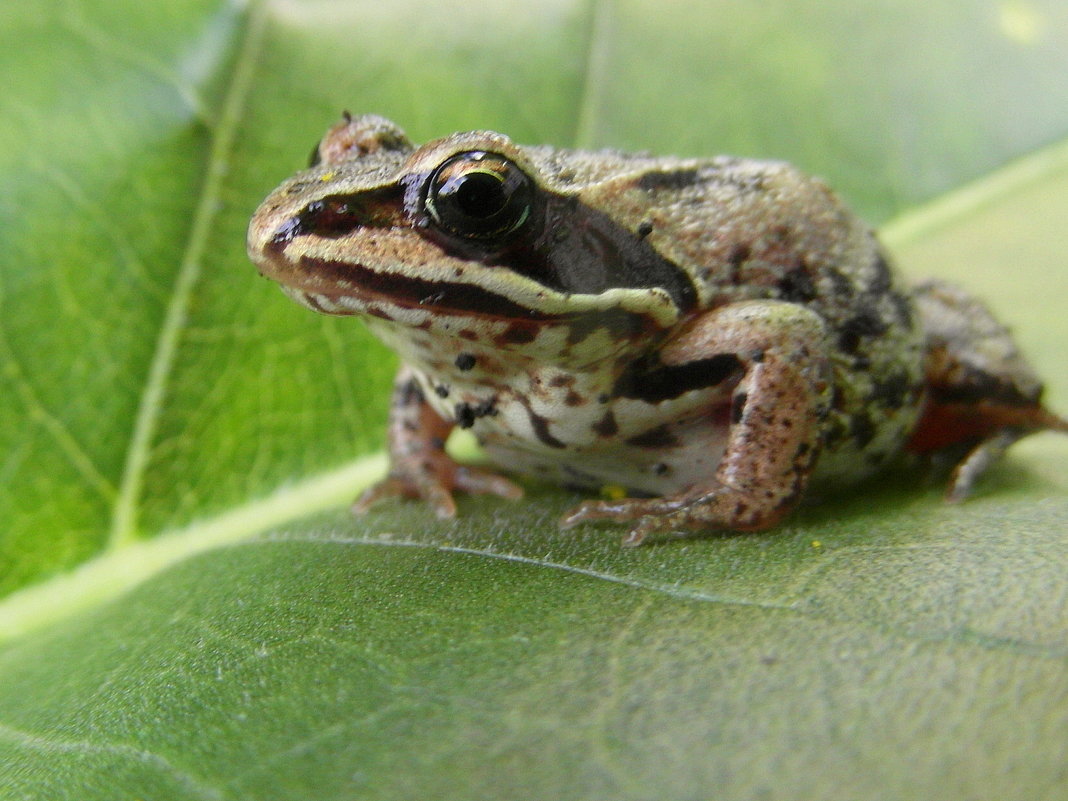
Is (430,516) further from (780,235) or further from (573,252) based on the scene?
(780,235)

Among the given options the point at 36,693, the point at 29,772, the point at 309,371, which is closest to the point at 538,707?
the point at 29,772

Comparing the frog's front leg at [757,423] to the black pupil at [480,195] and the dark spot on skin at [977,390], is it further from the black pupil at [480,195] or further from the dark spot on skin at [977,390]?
the dark spot on skin at [977,390]

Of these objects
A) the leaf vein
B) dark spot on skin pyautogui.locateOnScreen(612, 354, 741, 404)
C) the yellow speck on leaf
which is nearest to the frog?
dark spot on skin pyautogui.locateOnScreen(612, 354, 741, 404)

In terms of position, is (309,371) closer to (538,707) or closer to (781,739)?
(538,707)

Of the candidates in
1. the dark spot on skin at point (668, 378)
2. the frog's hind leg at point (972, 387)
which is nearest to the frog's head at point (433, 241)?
the dark spot on skin at point (668, 378)

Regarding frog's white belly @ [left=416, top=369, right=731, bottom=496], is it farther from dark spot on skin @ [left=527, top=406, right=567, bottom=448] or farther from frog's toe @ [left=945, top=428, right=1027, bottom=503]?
frog's toe @ [left=945, top=428, right=1027, bottom=503]

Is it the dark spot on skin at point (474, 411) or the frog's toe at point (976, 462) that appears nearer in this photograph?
the frog's toe at point (976, 462)

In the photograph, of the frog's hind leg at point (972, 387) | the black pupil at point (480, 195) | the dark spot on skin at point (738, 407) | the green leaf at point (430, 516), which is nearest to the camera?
the green leaf at point (430, 516)
